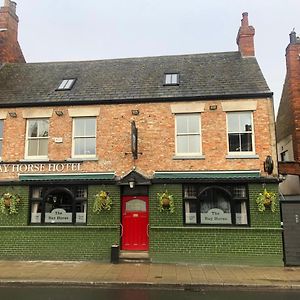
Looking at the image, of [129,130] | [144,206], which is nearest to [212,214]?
[144,206]

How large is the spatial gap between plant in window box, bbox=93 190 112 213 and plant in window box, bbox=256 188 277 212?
552cm

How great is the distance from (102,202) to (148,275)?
11.6 feet

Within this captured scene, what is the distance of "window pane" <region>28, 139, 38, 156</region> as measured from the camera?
1405cm

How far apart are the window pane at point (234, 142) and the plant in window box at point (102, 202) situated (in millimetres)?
5088

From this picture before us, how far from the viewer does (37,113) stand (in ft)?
46.4

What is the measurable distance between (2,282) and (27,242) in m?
3.52

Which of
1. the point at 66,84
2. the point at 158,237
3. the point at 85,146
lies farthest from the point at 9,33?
the point at 158,237

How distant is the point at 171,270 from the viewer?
1123 centimetres

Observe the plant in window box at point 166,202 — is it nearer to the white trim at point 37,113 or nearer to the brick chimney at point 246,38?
the white trim at point 37,113

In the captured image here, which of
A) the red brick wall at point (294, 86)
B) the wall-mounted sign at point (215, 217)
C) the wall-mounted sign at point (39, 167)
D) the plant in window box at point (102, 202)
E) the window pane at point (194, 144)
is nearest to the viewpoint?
the wall-mounted sign at point (215, 217)

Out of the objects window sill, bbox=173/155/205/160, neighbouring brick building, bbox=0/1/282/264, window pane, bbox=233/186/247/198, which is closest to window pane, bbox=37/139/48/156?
neighbouring brick building, bbox=0/1/282/264

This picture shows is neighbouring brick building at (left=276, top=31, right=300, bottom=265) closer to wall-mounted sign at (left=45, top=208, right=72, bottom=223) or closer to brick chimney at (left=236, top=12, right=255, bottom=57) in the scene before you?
brick chimney at (left=236, top=12, right=255, bottom=57)

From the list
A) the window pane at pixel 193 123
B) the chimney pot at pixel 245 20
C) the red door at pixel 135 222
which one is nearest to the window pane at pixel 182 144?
the window pane at pixel 193 123

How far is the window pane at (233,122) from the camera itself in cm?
1331
